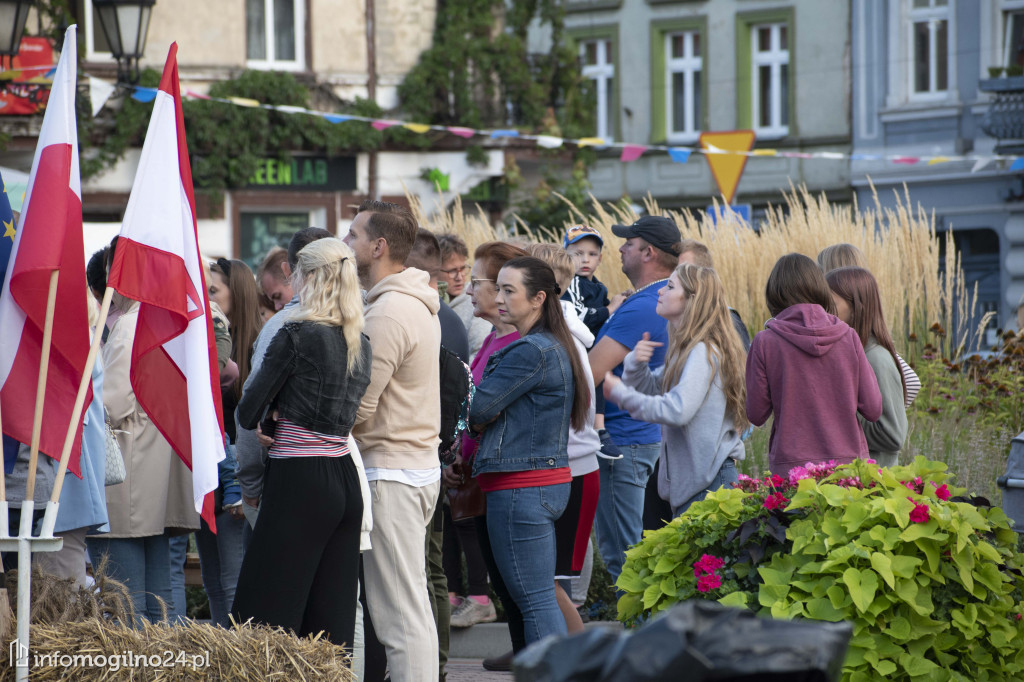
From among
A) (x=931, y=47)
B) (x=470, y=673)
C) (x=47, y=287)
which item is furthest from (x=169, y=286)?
(x=931, y=47)

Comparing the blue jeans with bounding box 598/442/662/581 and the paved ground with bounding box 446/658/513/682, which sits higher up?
the blue jeans with bounding box 598/442/662/581

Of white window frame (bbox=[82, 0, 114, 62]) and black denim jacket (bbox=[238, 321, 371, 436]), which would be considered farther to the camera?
white window frame (bbox=[82, 0, 114, 62])

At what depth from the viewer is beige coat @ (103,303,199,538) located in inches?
202

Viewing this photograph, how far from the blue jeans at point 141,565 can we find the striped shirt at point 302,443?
3.92ft

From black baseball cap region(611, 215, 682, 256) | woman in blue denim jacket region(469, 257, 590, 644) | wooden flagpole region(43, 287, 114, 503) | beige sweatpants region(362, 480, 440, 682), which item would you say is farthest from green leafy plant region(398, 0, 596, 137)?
wooden flagpole region(43, 287, 114, 503)

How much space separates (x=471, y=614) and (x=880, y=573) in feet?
9.54

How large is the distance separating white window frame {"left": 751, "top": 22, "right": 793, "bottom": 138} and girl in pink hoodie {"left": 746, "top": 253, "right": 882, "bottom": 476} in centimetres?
2168

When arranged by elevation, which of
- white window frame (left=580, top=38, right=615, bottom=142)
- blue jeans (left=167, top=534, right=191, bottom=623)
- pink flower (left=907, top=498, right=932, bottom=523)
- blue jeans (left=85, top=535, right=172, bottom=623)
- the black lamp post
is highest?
white window frame (left=580, top=38, right=615, bottom=142)

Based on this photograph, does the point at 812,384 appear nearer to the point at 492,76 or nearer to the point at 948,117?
the point at 492,76

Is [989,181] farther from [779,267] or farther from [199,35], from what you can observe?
[779,267]

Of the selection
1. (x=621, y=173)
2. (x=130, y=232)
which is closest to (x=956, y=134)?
(x=621, y=173)

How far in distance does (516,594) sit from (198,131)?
36.6ft

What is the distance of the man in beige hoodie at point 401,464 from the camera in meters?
4.52

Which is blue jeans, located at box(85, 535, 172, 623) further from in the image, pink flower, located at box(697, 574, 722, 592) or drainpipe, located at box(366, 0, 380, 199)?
drainpipe, located at box(366, 0, 380, 199)
